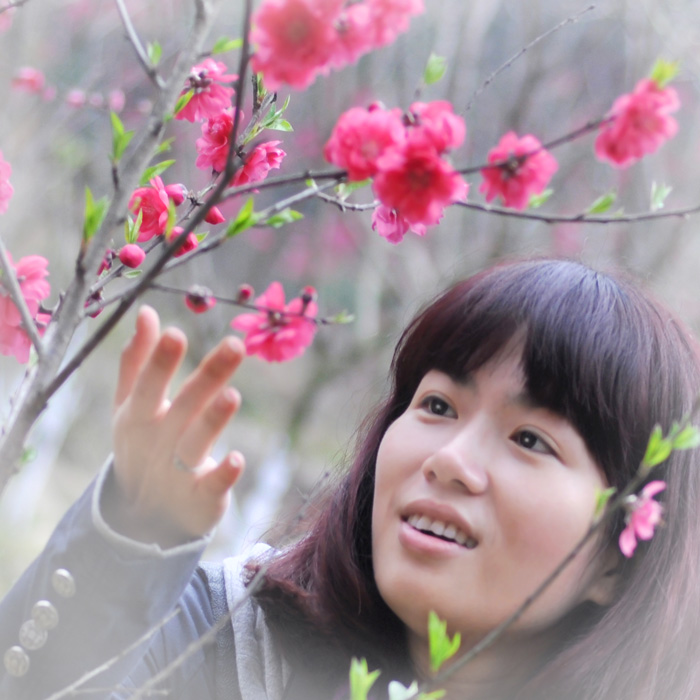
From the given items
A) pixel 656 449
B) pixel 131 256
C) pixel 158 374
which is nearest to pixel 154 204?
pixel 131 256

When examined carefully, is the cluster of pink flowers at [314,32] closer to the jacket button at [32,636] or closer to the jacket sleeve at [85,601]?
the jacket sleeve at [85,601]

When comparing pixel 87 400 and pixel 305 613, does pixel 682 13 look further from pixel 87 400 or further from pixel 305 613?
pixel 87 400

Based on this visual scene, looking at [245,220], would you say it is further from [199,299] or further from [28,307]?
[28,307]

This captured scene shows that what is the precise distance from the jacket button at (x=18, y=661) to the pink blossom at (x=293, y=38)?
1.56ft

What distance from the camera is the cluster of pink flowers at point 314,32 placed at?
1.96ft

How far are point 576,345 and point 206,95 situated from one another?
0.51 m

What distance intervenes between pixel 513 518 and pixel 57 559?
1.56 feet

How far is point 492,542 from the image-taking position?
36.2 inches

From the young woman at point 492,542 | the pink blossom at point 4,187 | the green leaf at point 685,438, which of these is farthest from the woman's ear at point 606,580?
the pink blossom at point 4,187

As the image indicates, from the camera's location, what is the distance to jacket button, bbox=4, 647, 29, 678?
67 centimetres

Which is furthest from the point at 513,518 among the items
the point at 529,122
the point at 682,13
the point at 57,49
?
the point at 57,49

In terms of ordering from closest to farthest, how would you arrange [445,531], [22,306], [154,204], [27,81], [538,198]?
[22,306], [538,198], [154,204], [445,531], [27,81]

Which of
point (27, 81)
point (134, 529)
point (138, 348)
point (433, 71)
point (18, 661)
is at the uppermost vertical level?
point (27, 81)

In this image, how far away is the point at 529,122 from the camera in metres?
3.50
